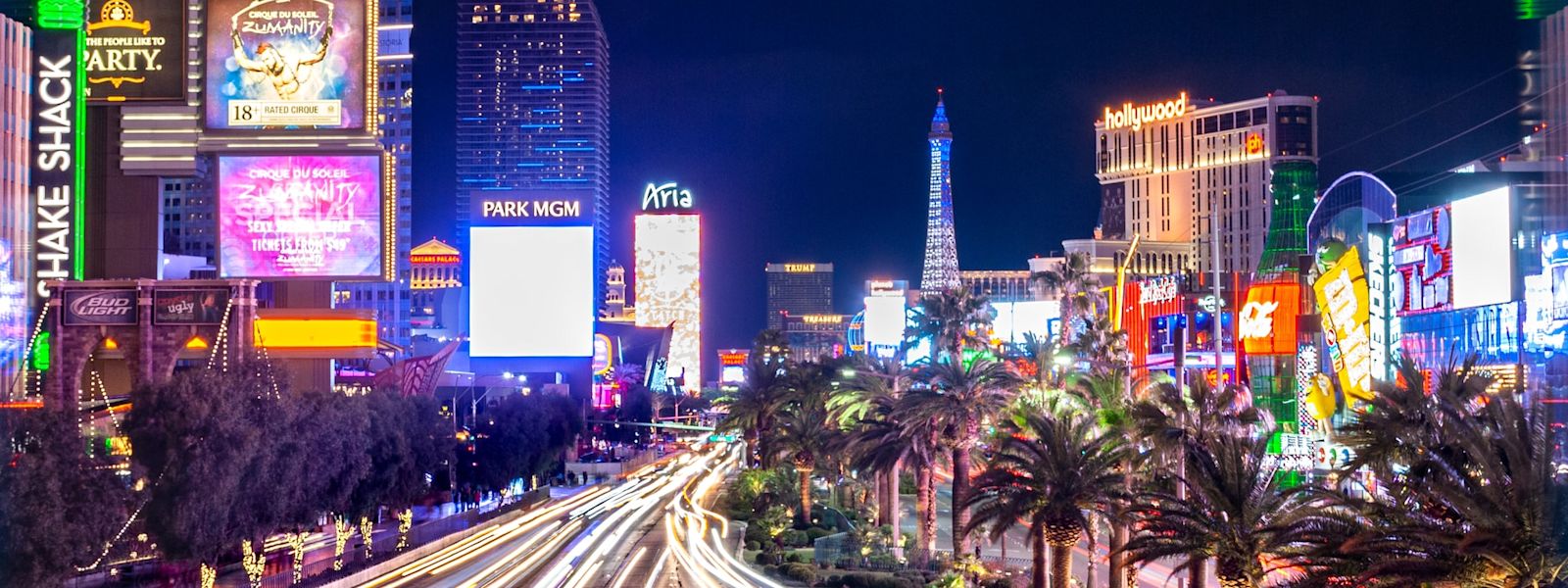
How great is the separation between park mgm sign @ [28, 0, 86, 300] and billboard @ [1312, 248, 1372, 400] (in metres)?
50.4

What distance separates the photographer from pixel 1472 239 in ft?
205

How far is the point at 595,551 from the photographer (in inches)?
2008

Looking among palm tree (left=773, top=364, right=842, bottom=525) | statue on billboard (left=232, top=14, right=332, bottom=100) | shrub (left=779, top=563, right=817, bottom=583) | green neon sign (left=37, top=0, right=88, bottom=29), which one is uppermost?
green neon sign (left=37, top=0, right=88, bottom=29)

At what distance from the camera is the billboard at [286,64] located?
59312 millimetres

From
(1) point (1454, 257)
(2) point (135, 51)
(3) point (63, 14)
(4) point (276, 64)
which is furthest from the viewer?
(1) point (1454, 257)

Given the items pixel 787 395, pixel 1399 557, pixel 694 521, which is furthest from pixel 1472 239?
pixel 1399 557

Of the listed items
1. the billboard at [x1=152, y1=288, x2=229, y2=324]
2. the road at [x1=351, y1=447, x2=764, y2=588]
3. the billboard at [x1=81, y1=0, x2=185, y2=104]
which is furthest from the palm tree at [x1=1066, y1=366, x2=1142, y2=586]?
the billboard at [x1=81, y1=0, x2=185, y2=104]

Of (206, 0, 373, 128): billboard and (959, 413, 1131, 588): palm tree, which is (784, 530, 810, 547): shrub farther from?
(206, 0, 373, 128): billboard

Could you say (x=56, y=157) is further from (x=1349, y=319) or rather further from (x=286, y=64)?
(x=1349, y=319)

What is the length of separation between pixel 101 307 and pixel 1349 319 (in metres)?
49.3

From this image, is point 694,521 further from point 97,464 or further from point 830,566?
point 97,464

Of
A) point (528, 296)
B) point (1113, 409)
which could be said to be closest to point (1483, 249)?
point (1113, 409)

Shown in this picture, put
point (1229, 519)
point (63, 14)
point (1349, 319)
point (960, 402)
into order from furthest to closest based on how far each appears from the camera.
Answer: point (1349, 319) < point (63, 14) < point (960, 402) < point (1229, 519)

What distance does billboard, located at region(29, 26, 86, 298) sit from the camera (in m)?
58.3
